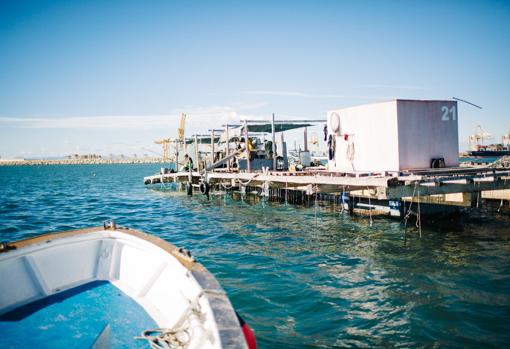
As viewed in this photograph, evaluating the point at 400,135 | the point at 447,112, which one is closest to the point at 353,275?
the point at 400,135

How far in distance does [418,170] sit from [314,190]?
4.23m

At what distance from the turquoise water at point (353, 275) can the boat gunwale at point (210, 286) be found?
2277 millimetres

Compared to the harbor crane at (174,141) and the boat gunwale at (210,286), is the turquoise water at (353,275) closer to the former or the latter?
the boat gunwale at (210,286)

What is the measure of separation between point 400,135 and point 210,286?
11.6 m

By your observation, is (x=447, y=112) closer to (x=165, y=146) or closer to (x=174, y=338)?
(x=174, y=338)

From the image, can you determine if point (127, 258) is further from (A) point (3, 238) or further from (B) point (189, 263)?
(A) point (3, 238)

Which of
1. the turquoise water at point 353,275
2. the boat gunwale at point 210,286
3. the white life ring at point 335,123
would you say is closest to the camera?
the boat gunwale at point 210,286

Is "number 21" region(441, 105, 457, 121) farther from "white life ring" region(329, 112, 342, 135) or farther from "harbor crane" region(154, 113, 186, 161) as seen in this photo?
"harbor crane" region(154, 113, 186, 161)

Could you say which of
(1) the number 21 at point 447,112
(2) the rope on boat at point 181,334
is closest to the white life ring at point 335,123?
(1) the number 21 at point 447,112

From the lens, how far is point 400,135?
1345cm

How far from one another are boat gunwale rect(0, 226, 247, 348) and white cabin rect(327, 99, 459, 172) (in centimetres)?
1078

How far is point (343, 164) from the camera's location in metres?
16.1

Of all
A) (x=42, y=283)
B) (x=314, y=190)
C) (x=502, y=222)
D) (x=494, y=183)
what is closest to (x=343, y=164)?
(x=314, y=190)

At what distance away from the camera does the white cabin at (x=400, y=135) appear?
13.5 metres
